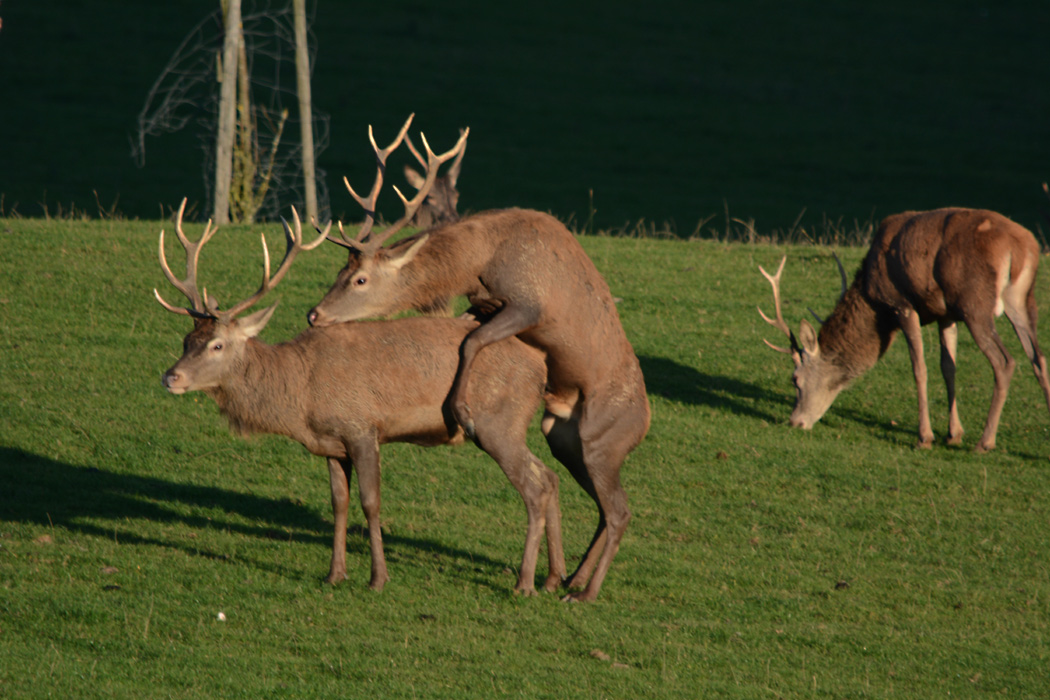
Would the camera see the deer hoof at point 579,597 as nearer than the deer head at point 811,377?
Yes

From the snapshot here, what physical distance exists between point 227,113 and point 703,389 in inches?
341

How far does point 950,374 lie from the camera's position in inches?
512

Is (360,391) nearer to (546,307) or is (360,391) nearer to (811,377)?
(546,307)

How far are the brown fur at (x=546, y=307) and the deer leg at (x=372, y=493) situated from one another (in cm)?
67

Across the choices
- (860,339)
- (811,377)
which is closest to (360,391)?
(811,377)

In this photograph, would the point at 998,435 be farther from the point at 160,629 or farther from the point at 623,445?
the point at 160,629

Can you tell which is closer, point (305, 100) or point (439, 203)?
point (439, 203)

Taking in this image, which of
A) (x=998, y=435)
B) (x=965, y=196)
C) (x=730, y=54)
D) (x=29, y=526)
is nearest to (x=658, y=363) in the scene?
(x=998, y=435)

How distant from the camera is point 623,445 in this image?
8.41 m

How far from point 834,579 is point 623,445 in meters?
2.05

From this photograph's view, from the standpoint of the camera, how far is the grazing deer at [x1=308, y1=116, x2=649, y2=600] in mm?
8039

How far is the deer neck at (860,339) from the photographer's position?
13.3 metres

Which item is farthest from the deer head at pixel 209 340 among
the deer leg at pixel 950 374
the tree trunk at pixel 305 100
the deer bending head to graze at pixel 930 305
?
the tree trunk at pixel 305 100

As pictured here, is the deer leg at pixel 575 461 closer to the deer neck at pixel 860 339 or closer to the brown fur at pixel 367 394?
the brown fur at pixel 367 394
